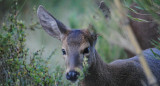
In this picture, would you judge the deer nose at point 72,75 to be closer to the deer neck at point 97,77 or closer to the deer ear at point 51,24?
the deer neck at point 97,77

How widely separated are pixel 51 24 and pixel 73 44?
2.66 ft

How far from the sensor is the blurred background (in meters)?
3.80

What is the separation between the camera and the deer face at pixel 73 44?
4576mm

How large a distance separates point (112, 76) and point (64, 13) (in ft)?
23.1

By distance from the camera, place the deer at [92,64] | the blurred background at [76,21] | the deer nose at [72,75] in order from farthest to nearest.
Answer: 1. the deer at [92,64]
2. the deer nose at [72,75]
3. the blurred background at [76,21]

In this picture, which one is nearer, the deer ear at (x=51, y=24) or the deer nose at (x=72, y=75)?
the deer nose at (x=72, y=75)

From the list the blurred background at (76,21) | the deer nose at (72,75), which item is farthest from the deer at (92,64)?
the blurred background at (76,21)

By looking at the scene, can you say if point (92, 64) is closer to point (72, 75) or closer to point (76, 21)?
point (72, 75)

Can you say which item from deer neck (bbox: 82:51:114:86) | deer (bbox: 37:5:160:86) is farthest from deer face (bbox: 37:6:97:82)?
deer neck (bbox: 82:51:114:86)

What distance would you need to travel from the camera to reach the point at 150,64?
5.39m

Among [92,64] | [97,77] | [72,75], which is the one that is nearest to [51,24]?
[92,64]

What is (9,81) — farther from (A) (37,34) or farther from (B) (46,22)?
(A) (37,34)

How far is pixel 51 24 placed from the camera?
5473 millimetres

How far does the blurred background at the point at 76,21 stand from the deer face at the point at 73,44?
8.3 inches
